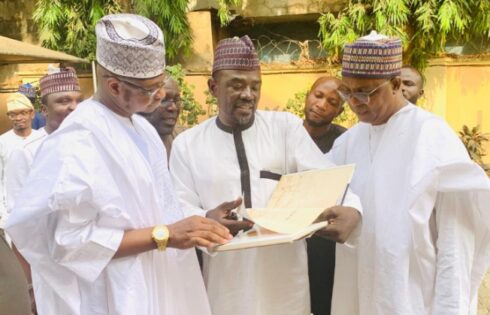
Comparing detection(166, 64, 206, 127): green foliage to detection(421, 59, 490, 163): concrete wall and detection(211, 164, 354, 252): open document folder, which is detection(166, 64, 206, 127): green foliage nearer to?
detection(421, 59, 490, 163): concrete wall

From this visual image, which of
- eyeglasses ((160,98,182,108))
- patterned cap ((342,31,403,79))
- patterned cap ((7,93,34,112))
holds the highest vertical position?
patterned cap ((342,31,403,79))

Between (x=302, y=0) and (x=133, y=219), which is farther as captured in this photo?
(x=302, y=0)

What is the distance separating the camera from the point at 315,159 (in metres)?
2.34

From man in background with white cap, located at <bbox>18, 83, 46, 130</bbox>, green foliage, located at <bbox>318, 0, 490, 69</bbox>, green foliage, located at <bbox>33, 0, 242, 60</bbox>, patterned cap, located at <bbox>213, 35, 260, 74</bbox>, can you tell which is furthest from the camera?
green foliage, located at <bbox>33, 0, 242, 60</bbox>

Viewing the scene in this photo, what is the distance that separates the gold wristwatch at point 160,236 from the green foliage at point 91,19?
6.58 m

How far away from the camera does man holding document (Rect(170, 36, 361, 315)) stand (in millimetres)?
2305

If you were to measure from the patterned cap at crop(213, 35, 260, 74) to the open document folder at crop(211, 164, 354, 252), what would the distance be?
0.58 m

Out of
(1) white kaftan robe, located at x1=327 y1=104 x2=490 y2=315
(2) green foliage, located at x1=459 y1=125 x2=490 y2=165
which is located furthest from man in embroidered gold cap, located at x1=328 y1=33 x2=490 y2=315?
(2) green foliage, located at x1=459 y1=125 x2=490 y2=165

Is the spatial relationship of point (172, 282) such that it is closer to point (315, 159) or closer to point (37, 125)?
point (315, 159)

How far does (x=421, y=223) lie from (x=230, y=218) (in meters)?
0.79

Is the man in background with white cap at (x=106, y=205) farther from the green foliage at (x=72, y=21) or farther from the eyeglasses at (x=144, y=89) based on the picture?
the green foliage at (x=72, y=21)

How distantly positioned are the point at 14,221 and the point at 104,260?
32cm

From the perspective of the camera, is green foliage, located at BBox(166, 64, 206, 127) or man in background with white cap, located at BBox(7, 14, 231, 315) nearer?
man in background with white cap, located at BBox(7, 14, 231, 315)

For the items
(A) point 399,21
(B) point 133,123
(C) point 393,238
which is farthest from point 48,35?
(C) point 393,238
